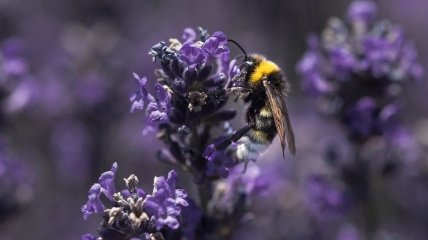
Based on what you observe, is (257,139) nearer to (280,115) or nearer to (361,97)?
(280,115)

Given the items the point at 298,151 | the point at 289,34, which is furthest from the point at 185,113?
the point at 289,34

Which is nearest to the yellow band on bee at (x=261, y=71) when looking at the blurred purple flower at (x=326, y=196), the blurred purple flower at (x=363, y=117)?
the blurred purple flower at (x=363, y=117)

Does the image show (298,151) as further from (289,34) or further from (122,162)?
(289,34)

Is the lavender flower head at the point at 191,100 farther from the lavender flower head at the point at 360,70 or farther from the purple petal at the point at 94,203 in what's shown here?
the lavender flower head at the point at 360,70

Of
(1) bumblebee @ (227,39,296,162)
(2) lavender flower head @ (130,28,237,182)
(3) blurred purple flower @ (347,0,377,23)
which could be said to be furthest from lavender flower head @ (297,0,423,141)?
(2) lavender flower head @ (130,28,237,182)

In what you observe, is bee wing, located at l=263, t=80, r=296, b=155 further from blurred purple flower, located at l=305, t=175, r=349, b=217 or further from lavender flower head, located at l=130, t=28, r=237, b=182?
blurred purple flower, located at l=305, t=175, r=349, b=217

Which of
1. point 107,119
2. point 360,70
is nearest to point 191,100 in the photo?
point 360,70
